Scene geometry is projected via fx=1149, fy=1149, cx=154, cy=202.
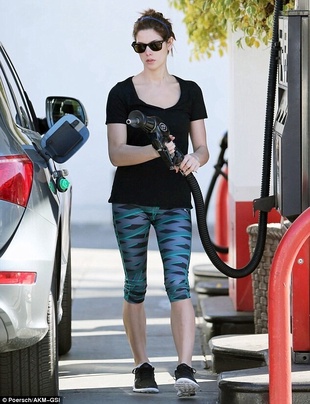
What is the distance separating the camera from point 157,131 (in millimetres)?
5227

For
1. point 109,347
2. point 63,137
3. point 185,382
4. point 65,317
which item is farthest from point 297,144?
point 109,347

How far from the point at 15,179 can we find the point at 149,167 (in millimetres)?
1296

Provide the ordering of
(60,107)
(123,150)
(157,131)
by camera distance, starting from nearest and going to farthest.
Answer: (157,131) → (123,150) → (60,107)

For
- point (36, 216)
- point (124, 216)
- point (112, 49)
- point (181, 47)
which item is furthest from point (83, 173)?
point (36, 216)

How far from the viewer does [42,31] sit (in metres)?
9.20

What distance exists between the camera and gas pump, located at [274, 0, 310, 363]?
5.20 m

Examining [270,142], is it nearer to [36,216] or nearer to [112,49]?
[36,216]

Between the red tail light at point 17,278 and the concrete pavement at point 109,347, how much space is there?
132 cm

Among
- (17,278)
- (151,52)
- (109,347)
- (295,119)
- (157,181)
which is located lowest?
(109,347)

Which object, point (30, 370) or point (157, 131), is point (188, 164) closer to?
point (157, 131)

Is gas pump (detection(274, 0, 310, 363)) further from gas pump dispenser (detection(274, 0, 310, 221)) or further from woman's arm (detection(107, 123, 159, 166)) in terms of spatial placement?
woman's arm (detection(107, 123, 159, 166))

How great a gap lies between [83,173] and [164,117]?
7.97 metres

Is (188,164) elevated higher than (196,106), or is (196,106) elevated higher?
(196,106)

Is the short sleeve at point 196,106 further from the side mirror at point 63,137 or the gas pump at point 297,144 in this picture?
the side mirror at point 63,137
